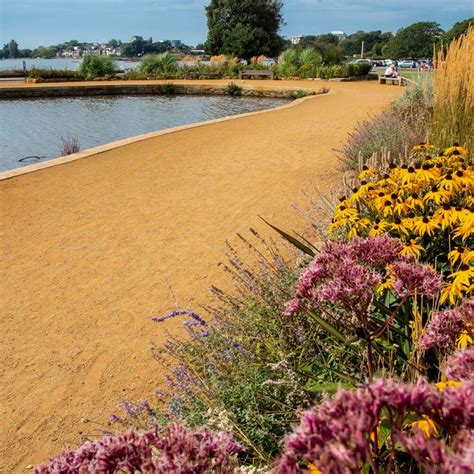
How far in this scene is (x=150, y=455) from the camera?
3.46 feet

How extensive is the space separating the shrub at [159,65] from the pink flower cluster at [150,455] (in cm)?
3269

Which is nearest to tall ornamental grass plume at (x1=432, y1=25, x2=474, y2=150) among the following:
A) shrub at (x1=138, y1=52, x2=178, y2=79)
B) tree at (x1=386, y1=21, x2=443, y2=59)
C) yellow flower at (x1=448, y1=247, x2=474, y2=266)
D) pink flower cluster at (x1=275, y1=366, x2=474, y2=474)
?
yellow flower at (x1=448, y1=247, x2=474, y2=266)

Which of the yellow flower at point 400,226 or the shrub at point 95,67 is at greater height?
the shrub at point 95,67

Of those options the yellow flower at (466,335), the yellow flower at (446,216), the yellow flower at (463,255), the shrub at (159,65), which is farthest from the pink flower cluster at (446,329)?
the shrub at (159,65)

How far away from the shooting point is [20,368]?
3.74 m

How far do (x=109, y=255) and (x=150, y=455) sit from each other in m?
4.53

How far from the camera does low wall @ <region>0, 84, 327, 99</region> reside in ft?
80.0

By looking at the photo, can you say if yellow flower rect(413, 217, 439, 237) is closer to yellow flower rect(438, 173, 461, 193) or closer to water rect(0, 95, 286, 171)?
yellow flower rect(438, 173, 461, 193)

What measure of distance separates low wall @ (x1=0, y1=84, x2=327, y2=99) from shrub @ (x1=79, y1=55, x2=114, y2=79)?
6.07 meters

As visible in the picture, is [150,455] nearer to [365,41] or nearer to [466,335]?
[466,335]

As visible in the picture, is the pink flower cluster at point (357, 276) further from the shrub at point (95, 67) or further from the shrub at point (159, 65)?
the shrub at point (159, 65)

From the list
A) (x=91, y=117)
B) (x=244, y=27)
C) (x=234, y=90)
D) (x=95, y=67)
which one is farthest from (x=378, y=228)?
(x=244, y=27)

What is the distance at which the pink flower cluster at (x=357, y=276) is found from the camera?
171cm

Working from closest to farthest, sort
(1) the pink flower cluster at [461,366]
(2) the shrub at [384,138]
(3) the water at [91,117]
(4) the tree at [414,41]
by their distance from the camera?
1. (1) the pink flower cluster at [461,366]
2. (2) the shrub at [384,138]
3. (3) the water at [91,117]
4. (4) the tree at [414,41]
